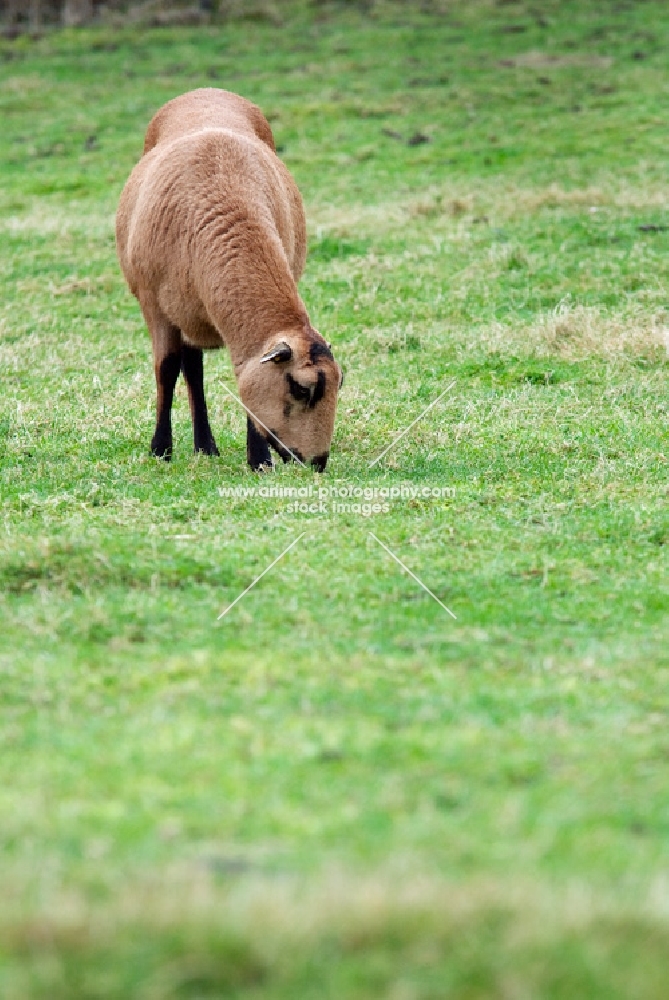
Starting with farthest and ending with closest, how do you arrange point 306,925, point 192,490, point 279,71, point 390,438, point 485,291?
point 279,71 → point 485,291 → point 390,438 → point 192,490 → point 306,925

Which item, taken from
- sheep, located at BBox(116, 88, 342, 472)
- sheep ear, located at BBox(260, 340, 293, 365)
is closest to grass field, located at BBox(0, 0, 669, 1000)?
sheep, located at BBox(116, 88, 342, 472)

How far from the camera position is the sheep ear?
8078mm

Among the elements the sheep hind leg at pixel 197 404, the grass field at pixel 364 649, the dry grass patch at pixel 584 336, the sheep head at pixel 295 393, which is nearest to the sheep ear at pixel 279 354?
the sheep head at pixel 295 393

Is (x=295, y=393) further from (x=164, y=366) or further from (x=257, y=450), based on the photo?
(x=164, y=366)

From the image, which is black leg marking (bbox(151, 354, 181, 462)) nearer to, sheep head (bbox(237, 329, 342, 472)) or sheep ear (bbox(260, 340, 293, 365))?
sheep head (bbox(237, 329, 342, 472))

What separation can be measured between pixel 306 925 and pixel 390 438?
21.5 ft

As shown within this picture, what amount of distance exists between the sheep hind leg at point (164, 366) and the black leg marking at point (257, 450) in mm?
925

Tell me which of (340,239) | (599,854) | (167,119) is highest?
(167,119)

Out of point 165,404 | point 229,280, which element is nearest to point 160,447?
point 165,404

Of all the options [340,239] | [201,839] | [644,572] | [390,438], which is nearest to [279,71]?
[340,239]

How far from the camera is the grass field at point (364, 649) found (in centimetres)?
329

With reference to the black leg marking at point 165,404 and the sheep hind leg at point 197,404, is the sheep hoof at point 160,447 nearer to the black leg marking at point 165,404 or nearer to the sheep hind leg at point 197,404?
the black leg marking at point 165,404

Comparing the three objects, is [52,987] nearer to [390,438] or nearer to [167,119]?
[390,438]

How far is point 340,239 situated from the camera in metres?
16.4
